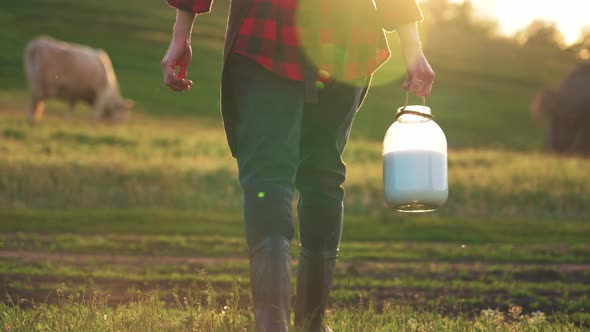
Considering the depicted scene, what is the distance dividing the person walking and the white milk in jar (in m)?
0.27

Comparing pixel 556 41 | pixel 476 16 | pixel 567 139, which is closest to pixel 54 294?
pixel 567 139

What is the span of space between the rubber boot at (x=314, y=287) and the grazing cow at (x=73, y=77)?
2517cm

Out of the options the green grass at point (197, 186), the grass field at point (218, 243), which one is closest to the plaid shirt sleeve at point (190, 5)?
the grass field at point (218, 243)

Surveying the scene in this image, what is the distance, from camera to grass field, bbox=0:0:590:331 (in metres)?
4.38

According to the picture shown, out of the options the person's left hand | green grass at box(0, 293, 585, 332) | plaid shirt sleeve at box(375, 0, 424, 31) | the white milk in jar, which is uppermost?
plaid shirt sleeve at box(375, 0, 424, 31)

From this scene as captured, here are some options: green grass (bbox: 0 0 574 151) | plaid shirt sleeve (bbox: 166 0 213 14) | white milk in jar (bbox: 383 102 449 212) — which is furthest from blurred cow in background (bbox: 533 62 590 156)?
plaid shirt sleeve (bbox: 166 0 213 14)

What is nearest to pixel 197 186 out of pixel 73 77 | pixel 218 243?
pixel 218 243

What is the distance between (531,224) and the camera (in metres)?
11.7

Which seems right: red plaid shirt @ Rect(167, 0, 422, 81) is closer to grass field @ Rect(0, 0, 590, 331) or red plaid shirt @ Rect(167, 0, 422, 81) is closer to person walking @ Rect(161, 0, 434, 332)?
person walking @ Rect(161, 0, 434, 332)

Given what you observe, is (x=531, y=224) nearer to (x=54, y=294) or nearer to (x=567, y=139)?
(x=54, y=294)

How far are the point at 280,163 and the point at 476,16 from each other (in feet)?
367

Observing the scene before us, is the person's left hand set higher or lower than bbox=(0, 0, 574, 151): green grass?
lower

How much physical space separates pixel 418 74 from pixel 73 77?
26.0 metres

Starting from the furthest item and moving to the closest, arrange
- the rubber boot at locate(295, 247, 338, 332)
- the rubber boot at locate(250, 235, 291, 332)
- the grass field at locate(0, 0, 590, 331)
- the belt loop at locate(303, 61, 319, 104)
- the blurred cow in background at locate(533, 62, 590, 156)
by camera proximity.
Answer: the blurred cow in background at locate(533, 62, 590, 156) → the grass field at locate(0, 0, 590, 331) → the rubber boot at locate(295, 247, 338, 332) → the belt loop at locate(303, 61, 319, 104) → the rubber boot at locate(250, 235, 291, 332)
